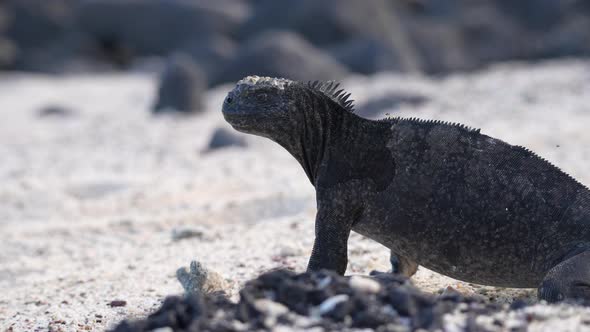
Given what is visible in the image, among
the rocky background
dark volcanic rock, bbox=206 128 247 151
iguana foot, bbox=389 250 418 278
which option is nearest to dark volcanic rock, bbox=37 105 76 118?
the rocky background

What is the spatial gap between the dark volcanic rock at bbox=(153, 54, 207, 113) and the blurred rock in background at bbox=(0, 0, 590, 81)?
1.37 meters

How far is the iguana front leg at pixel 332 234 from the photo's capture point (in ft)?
13.2

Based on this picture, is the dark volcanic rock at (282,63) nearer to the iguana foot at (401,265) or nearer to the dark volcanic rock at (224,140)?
the dark volcanic rock at (224,140)

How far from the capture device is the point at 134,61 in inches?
1039

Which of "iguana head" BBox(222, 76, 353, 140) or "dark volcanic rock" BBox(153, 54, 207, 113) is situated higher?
"dark volcanic rock" BBox(153, 54, 207, 113)

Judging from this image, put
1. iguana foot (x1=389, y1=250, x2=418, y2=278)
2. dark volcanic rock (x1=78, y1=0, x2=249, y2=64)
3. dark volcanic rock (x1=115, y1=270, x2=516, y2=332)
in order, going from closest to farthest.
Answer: dark volcanic rock (x1=115, y1=270, x2=516, y2=332) → iguana foot (x1=389, y1=250, x2=418, y2=278) → dark volcanic rock (x1=78, y1=0, x2=249, y2=64)

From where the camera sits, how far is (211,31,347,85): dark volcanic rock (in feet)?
51.6

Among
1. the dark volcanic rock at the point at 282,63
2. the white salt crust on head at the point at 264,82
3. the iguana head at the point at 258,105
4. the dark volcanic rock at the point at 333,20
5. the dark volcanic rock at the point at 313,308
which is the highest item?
the dark volcanic rock at the point at 333,20

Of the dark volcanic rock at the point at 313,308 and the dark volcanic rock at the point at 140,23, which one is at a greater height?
the dark volcanic rock at the point at 140,23

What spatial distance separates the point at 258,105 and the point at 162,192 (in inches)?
195

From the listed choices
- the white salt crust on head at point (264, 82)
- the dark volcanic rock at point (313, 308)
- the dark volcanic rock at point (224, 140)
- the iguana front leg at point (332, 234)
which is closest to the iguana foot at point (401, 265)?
the iguana front leg at point (332, 234)

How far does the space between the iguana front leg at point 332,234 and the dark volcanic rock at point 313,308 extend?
0.79 metres

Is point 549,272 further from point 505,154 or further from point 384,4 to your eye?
point 384,4

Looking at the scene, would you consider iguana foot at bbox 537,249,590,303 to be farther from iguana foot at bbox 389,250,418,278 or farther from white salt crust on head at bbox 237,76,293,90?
white salt crust on head at bbox 237,76,293,90
